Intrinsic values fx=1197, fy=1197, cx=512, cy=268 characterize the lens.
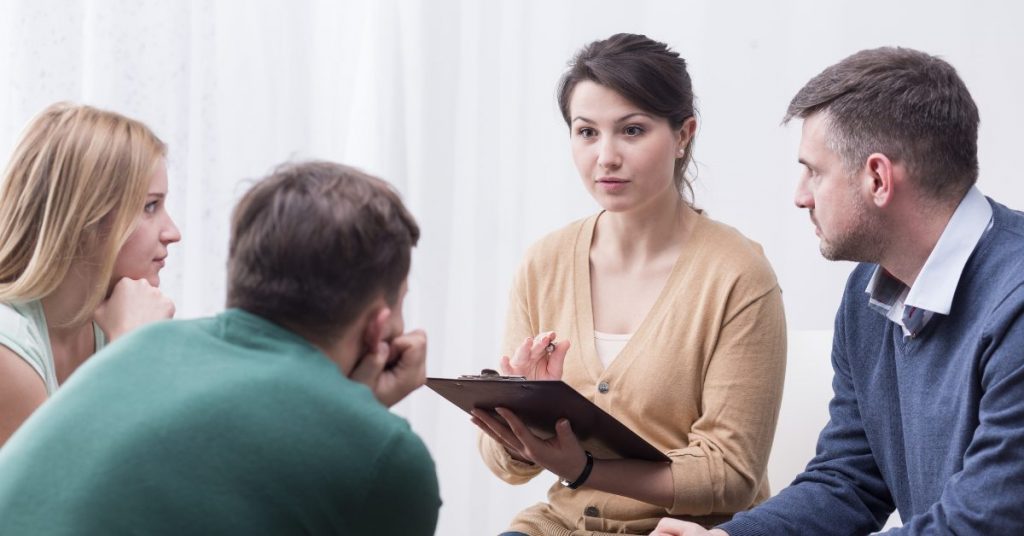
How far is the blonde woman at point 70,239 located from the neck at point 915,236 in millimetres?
999

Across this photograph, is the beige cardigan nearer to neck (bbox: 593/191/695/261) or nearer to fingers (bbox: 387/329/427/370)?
neck (bbox: 593/191/695/261)

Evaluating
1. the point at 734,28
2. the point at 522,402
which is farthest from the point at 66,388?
the point at 734,28

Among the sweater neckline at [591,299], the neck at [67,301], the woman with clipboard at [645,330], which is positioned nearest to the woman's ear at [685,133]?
the woman with clipboard at [645,330]

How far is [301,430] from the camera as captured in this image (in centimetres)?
103

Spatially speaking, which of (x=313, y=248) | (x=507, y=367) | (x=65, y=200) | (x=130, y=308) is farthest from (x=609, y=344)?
(x=313, y=248)

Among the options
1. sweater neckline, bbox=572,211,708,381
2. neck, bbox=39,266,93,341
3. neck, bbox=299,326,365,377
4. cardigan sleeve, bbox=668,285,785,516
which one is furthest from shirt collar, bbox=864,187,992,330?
neck, bbox=39,266,93,341

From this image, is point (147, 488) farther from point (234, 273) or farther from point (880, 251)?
point (880, 251)

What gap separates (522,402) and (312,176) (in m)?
0.65

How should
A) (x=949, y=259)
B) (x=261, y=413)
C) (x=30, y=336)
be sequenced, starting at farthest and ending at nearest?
(x=30, y=336)
(x=949, y=259)
(x=261, y=413)

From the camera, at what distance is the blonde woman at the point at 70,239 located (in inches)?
63.1

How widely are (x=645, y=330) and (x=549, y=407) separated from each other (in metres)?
0.34

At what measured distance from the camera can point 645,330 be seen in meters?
1.96

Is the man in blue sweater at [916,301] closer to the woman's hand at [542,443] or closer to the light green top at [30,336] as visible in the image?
the woman's hand at [542,443]

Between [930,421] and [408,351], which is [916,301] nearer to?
[930,421]
